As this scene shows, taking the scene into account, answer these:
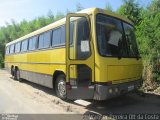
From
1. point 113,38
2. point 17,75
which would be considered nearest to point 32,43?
point 17,75

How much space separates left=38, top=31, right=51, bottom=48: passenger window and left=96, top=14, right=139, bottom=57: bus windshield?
11.4 ft

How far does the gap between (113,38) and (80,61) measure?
1.27 meters

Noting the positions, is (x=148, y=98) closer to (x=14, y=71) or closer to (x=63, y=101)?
(x=63, y=101)

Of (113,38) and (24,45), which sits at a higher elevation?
(24,45)

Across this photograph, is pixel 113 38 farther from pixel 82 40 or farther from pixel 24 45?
pixel 24 45

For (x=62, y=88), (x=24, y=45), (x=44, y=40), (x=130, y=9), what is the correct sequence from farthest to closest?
(x=130, y=9), (x=24, y=45), (x=44, y=40), (x=62, y=88)

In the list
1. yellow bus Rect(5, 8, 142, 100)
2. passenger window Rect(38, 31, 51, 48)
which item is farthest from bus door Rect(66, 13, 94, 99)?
passenger window Rect(38, 31, 51, 48)

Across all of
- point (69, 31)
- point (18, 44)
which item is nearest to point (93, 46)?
point (69, 31)

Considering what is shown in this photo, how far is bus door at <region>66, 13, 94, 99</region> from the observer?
8000 millimetres

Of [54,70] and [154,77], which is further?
[154,77]

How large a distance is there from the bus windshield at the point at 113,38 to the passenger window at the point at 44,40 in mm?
3480

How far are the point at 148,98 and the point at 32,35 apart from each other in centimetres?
709

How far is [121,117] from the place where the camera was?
759 centimetres

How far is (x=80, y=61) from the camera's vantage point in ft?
26.8
